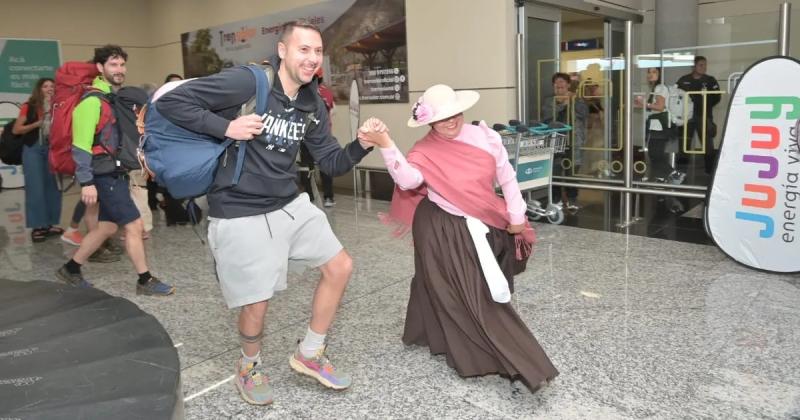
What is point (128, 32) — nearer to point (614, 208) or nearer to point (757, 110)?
point (614, 208)

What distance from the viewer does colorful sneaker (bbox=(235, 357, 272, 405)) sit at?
2.62 m

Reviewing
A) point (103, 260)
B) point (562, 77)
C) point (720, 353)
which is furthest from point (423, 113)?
point (562, 77)

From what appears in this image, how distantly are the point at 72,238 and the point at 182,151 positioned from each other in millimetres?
4422

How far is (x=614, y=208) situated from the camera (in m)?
6.78

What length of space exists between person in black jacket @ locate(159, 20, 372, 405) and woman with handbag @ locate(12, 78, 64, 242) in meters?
4.49

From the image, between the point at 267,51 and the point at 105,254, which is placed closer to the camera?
the point at 105,254

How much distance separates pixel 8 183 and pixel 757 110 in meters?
11.4

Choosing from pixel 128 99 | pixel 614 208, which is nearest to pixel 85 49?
pixel 128 99

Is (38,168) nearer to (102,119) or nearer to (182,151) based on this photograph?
(102,119)

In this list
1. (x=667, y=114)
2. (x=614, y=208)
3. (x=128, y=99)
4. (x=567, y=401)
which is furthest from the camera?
(x=614, y=208)

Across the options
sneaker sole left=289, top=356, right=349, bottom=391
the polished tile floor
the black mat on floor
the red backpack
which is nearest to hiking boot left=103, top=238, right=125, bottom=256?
the polished tile floor

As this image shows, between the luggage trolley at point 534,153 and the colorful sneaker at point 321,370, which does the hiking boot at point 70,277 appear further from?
the luggage trolley at point 534,153

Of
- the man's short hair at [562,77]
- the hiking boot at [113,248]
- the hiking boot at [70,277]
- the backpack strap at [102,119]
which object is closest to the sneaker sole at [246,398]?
the backpack strap at [102,119]

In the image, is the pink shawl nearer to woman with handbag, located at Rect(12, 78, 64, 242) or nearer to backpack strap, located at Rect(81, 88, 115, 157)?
backpack strap, located at Rect(81, 88, 115, 157)
